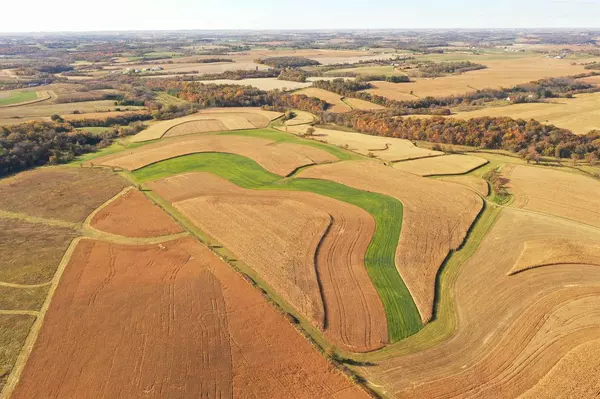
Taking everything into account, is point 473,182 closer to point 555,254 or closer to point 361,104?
point 555,254

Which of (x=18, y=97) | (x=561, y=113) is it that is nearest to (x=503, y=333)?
(x=561, y=113)

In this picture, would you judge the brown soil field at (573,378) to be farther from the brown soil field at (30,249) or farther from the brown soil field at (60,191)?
the brown soil field at (60,191)

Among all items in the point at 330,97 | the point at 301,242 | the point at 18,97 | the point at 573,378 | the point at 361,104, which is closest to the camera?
the point at 573,378

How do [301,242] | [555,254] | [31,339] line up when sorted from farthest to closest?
[301,242], [555,254], [31,339]

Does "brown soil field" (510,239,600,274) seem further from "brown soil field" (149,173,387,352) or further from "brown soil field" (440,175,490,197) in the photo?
"brown soil field" (149,173,387,352)

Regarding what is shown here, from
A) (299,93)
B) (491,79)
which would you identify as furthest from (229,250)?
(491,79)

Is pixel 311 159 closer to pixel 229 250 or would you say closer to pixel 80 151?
pixel 229 250

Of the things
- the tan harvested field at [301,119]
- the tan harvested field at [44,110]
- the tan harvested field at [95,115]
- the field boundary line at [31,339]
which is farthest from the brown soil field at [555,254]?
the tan harvested field at [44,110]
